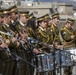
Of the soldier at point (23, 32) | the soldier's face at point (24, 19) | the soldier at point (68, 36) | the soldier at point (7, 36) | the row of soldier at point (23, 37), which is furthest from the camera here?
the soldier at point (68, 36)

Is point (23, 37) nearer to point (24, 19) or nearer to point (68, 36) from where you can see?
point (24, 19)

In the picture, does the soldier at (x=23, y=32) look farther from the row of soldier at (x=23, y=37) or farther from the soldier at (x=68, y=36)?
the soldier at (x=68, y=36)

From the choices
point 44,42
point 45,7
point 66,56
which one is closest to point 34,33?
point 44,42

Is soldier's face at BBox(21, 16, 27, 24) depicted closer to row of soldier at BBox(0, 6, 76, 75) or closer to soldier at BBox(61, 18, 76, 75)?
row of soldier at BBox(0, 6, 76, 75)

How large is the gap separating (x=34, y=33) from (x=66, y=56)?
1.09m

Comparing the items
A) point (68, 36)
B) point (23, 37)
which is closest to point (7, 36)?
point (23, 37)

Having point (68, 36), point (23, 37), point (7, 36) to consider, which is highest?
point (7, 36)

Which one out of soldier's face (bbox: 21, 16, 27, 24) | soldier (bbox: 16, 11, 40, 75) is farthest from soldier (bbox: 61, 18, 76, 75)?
soldier's face (bbox: 21, 16, 27, 24)

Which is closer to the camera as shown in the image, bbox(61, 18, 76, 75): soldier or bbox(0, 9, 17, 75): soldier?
bbox(0, 9, 17, 75): soldier

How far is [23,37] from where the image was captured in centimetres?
888

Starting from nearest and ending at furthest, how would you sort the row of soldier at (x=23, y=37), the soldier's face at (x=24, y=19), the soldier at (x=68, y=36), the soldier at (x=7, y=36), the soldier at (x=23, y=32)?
the soldier at (x=7, y=36) < the row of soldier at (x=23, y=37) < the soldier at (x=23, y=32) < the soldier's face at (x=24, y=19) < the soldier at (x=68, y=36)

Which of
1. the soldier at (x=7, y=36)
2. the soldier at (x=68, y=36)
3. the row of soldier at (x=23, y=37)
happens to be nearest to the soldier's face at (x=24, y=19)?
the row of soldier at (x=23, y=37)

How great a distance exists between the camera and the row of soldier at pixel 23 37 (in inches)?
332

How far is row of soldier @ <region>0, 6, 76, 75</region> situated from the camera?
332 inches
